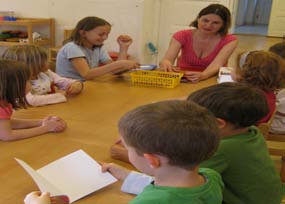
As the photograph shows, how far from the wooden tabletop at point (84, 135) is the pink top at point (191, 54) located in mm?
534

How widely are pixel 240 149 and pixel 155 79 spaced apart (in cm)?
109

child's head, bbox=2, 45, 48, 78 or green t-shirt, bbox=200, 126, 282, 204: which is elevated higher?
child's head, bbox=2, 45, 48, 78

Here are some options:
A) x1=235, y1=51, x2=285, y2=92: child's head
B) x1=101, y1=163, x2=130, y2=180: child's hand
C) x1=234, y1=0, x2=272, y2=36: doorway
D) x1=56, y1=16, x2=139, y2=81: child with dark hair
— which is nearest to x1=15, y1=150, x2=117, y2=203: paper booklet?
x1=101, y1=163, x2=130, y2=180: child's hand

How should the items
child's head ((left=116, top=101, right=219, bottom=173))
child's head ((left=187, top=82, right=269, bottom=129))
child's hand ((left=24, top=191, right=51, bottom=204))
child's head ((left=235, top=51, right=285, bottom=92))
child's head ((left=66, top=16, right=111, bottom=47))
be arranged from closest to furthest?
child's head ((left=116, top=101, right=219, bottom=173)) < child's hand ((left=24, top=191, right=51, bottom=204)) < child's head ((left=187, top=82, right=269, bottom=129)) < child's head ((left=235, top=51, right=285, bottom=92)) < child's head ((left=66, top=16, right=111, bottom=47))

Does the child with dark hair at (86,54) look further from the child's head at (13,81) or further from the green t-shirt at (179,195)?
the green t-shirt at (179,195)

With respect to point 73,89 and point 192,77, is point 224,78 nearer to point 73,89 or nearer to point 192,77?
point 192,77

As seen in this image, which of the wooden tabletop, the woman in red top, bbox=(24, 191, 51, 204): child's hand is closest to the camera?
bbox=(24, 191, 51, 204): child's hand

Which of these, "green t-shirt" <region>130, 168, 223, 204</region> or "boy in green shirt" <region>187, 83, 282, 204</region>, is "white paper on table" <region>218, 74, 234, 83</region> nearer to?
"boy in green shirt" <region>187, 83, 282, 204</region>

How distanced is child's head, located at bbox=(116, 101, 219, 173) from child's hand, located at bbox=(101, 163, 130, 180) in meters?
0.28

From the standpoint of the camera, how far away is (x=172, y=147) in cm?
72

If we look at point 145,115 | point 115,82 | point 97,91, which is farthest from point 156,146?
point 115,82

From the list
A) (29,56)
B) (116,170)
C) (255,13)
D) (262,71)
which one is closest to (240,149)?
(116,170)

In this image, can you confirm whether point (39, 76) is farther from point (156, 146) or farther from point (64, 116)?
point (156, 146)

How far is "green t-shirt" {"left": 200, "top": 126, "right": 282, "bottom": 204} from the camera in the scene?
106 centimetres
